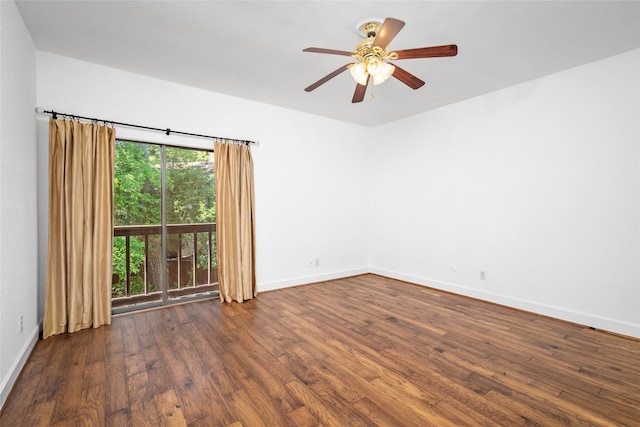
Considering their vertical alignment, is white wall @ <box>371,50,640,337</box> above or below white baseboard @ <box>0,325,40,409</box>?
above

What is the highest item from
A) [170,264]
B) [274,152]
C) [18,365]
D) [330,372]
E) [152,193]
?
[274,152]

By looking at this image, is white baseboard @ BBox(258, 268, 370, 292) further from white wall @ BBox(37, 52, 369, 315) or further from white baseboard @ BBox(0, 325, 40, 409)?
white baseboard @ BBox(0, 325, 40, 409)

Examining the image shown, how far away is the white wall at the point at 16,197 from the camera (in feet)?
6.34

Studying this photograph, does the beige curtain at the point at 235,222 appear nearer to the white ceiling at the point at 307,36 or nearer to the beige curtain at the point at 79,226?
the white ceiling at the point at 307,36

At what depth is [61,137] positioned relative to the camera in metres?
2.90

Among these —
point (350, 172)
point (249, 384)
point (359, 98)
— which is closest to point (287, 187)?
point (350, 172)

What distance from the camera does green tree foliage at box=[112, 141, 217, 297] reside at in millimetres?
3514

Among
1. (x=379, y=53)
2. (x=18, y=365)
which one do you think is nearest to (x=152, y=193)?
(x=18, y=365)

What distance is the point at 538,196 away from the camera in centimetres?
348

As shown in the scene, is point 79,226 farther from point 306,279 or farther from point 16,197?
point 306,279

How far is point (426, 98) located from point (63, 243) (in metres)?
4.64

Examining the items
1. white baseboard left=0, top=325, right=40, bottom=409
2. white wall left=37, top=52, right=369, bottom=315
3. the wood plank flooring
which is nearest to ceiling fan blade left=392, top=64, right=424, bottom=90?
the wood plank flooring

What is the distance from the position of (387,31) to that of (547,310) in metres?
3.56

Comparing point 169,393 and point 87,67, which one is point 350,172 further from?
point 169,393
